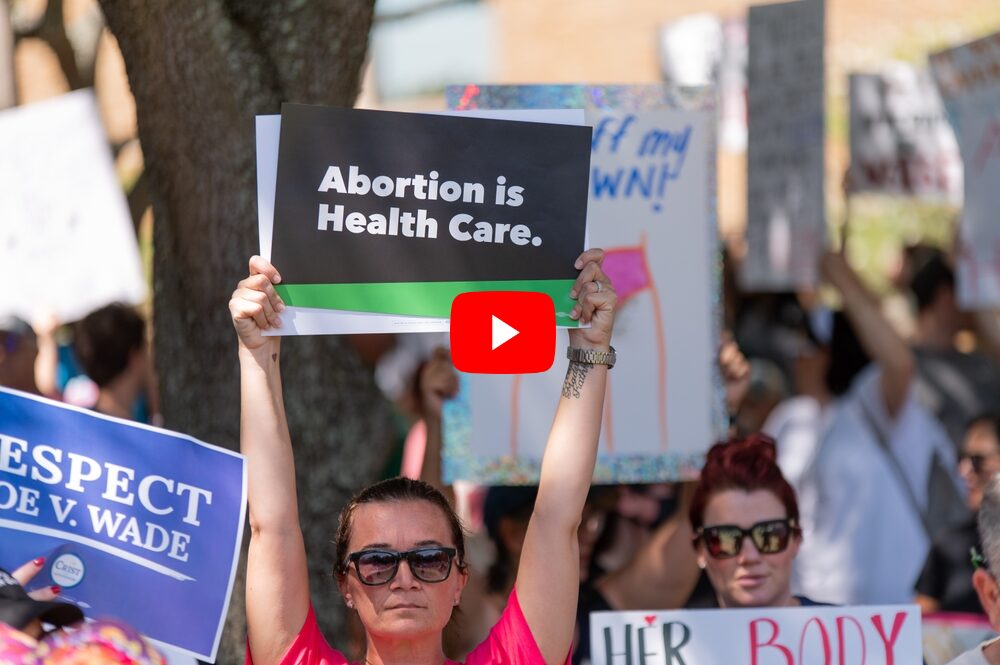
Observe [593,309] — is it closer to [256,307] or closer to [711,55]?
[256,307]

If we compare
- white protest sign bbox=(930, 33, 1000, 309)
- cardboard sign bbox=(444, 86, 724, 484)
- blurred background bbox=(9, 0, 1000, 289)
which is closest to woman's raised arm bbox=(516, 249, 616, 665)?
cardboard sign bbox=(444, 86, 724, 484)

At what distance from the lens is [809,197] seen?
546cm

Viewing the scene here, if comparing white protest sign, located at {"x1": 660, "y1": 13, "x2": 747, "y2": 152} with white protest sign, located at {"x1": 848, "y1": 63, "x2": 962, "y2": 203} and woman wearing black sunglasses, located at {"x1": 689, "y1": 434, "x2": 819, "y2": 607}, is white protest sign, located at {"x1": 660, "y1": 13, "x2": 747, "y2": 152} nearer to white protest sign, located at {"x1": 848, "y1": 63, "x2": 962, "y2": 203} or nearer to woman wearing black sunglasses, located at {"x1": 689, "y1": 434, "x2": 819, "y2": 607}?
white protest sign, located at {"x1": 848, "y1": 63, "x2": 962, "y2": 203}

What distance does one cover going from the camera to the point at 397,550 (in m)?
2.75

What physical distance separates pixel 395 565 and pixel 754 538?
1031 mm

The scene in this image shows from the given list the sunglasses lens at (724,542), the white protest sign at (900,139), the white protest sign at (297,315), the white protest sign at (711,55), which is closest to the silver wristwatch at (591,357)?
the white protest sign at (297,315)

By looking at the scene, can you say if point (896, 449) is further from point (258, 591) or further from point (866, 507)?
point (258, 591)

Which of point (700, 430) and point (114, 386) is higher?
point (114, 386)

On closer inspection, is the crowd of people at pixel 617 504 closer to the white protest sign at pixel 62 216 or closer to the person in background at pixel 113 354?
the person in background at pixel 113 354

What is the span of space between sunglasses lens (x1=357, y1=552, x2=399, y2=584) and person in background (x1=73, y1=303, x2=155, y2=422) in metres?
2.51

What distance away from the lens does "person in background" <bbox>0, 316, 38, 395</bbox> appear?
4398 millimetres

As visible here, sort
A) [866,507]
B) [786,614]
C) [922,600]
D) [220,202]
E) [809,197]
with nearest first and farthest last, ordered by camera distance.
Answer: [786,614], [220,202], [922,600], [866,507], [809,197]

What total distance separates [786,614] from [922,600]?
1318 millimetres

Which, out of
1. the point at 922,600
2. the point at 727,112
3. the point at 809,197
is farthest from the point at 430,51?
the point at 922,600
